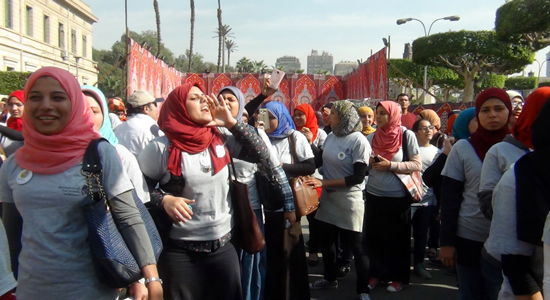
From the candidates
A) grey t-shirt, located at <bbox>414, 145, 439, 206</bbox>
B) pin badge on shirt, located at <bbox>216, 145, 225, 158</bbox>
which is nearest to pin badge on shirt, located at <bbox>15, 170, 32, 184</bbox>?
pin badge on shirt, located at <bbox>216, 145, 225, 158</bbox>

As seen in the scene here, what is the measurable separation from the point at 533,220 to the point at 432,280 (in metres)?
3.63

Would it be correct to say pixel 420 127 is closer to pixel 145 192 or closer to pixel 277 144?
pixel 277 144

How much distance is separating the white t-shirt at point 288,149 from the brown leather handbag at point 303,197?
0.32 m

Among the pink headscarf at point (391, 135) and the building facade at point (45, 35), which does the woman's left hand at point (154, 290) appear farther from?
the building facade at point (45, 35)

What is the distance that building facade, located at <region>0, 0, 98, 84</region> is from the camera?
35938mm

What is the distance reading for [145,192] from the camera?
255cm

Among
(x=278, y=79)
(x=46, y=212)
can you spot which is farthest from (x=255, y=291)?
(x=46, y=212)

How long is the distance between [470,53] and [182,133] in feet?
109

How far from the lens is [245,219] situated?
274 cm

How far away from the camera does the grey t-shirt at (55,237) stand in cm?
184

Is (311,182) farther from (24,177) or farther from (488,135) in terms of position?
(24,177)

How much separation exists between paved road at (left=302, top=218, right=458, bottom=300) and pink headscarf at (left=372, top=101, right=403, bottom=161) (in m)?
1.42

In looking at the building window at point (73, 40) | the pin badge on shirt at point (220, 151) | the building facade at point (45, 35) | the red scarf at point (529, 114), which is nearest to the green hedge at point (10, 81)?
the building facade at point (45, 35)

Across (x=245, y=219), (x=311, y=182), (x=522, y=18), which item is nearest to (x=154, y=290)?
(x=245, y=219)
